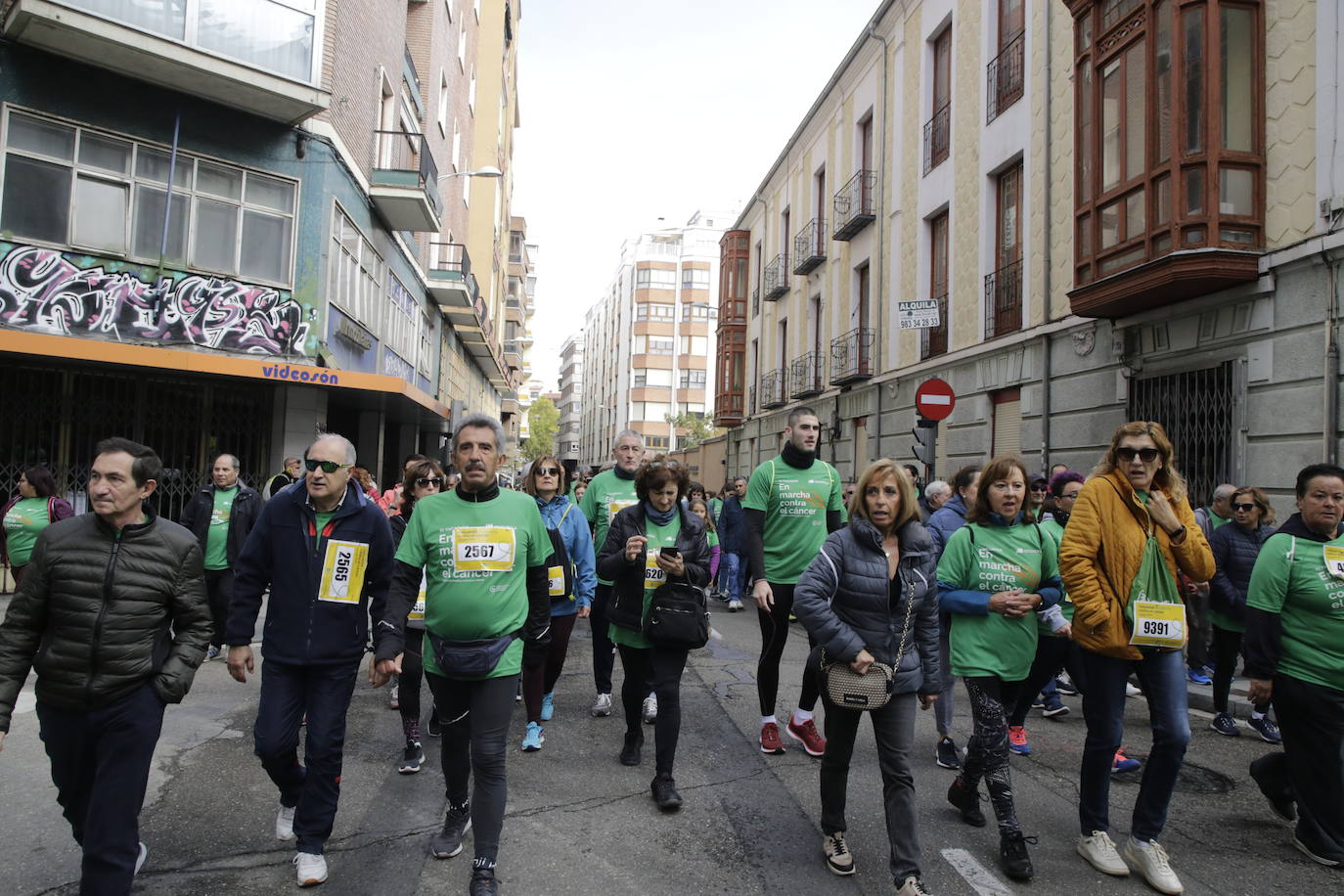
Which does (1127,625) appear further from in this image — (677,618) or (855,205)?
(855,205)

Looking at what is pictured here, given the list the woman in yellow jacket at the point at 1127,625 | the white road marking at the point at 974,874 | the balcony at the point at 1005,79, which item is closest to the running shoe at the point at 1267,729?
the woman in yellow jacket at the point at 1127,625

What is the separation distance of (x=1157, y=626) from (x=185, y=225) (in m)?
13.4

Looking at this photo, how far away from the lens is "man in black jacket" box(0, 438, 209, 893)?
3.10 meters

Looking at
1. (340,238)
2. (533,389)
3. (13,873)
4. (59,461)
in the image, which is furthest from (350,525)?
(533,389)

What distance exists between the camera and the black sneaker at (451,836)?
152 inches

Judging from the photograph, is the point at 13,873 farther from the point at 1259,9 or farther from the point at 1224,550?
the point at 1259,9

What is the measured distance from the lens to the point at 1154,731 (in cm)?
385

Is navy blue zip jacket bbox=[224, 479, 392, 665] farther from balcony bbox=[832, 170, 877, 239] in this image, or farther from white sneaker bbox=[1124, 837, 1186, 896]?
balcony bbox=[832, 170, 877, 239]

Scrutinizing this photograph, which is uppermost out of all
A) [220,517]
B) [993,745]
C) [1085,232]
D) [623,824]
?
[1085,232]

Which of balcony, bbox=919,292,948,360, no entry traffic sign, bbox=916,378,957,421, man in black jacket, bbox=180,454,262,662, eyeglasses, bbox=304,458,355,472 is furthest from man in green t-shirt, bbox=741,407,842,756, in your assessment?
balcony, bbox=919,292,948,360

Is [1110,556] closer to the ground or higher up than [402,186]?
closer to the ground

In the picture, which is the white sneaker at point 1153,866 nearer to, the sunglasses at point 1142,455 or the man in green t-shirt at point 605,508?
the sunglasses at point 1142,455

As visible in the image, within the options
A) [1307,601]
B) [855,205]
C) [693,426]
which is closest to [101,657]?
[1307,601]

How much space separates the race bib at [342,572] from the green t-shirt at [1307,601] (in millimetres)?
4258
